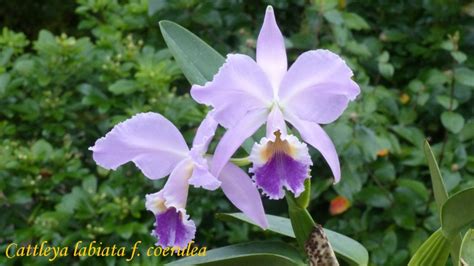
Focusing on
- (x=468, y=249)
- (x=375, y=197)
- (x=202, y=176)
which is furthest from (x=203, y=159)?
(x=375, y=197)

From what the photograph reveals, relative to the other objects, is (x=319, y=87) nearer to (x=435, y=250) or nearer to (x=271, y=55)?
(x=271, y=55)

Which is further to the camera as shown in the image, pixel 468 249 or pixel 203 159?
pixel 468 249

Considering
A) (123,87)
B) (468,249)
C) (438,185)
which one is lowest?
(123,87)

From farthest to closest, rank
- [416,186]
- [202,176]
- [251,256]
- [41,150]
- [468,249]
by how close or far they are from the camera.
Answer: [416,186], [41,150], [468,249], [251,256], [202,176]

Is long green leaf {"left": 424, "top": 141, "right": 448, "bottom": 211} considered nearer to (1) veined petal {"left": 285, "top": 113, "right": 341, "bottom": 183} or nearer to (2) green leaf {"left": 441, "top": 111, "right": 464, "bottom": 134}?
(1) veined petal {"left": 285, "top": 113, "right": 341, "bottom": 183}

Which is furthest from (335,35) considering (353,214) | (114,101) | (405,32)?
(114,101)

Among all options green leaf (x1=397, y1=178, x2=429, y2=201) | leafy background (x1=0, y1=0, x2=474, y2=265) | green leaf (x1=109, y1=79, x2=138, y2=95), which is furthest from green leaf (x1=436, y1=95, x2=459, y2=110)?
green leaf (x1=109, y1=79, x2=138, y2=95)

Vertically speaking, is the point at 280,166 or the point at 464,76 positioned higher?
the point at 280,166

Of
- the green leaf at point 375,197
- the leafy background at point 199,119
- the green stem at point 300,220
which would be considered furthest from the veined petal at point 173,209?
the green leaf at point 375,197
